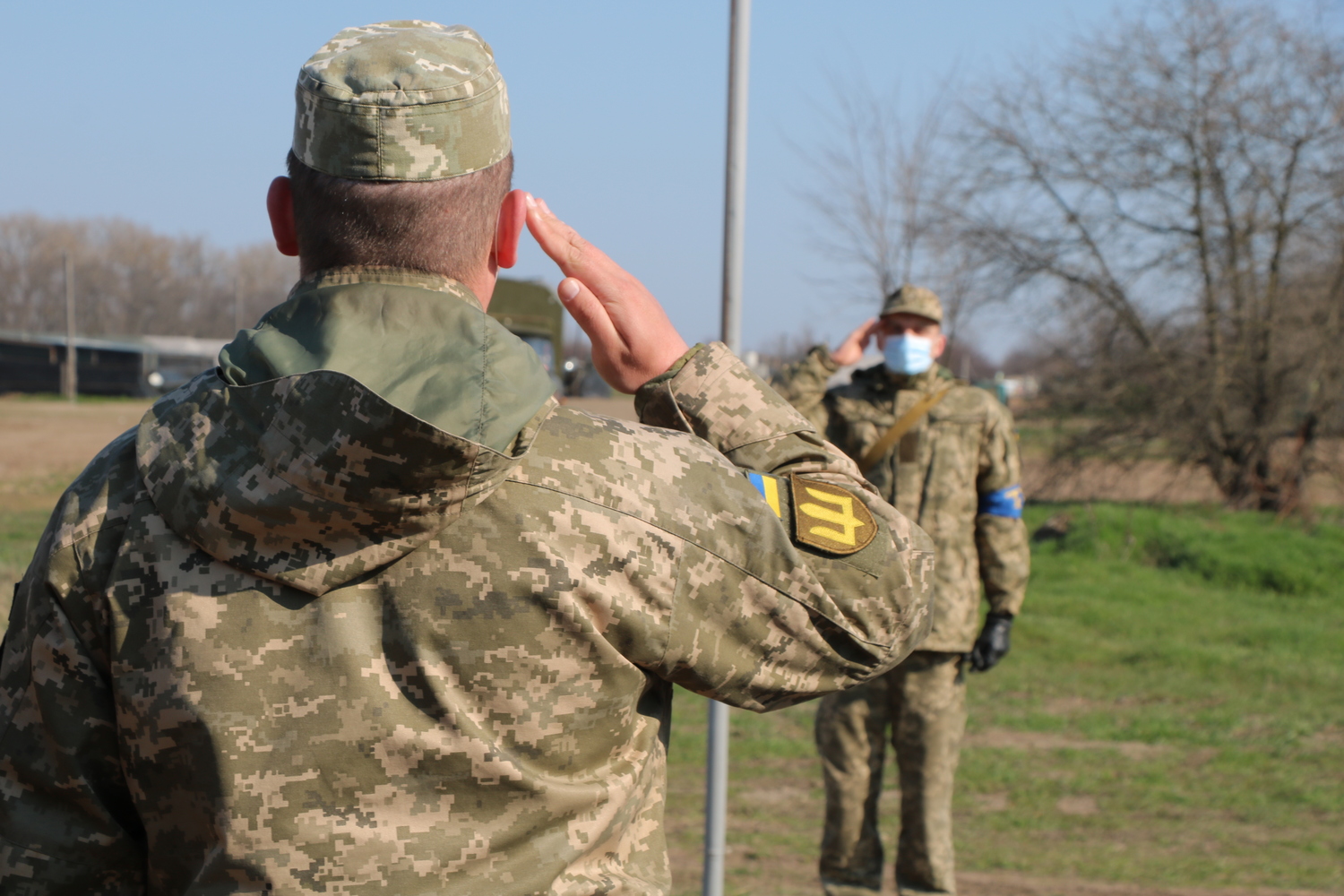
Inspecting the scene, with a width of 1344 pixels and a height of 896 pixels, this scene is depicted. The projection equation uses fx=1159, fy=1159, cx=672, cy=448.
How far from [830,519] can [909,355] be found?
3.24 m

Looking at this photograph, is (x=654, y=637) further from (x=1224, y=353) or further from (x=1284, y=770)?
(x=1224, y=353)

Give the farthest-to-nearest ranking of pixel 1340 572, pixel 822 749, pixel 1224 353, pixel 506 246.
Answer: pixel 1224 353 → pixel 1340 572 → pixel 822 749 → pixel 506 246

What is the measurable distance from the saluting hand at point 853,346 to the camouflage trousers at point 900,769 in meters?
1.16

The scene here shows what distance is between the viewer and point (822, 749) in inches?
169

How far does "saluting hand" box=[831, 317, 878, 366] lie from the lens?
451 centimetres

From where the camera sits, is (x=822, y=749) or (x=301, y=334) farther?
(x=822, y=749)

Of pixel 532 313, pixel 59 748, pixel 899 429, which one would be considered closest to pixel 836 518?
pixel 59 748

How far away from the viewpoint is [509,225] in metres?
1.29

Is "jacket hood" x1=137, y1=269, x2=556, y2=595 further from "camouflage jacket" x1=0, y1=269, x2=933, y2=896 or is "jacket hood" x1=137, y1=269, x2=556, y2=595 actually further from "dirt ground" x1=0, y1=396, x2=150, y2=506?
"dirt ground" x1=0, y1=396, x2=150, y2=506

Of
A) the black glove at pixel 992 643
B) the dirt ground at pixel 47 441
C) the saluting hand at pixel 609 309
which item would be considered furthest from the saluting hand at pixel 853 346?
the dirt ground at pixel 47 441

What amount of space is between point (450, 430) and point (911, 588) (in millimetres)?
597

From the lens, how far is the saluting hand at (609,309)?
4.57 ft

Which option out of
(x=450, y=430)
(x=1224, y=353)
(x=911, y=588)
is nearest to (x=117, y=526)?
(x=450, y=430)

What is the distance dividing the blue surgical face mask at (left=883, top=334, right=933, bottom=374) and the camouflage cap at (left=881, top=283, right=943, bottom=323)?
0.09 meters
